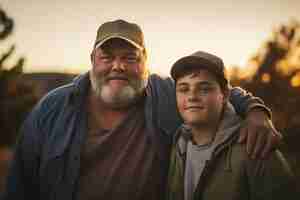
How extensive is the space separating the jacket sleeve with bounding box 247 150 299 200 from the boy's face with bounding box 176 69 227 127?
0.40 meters

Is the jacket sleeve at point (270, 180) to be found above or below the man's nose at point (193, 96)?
below

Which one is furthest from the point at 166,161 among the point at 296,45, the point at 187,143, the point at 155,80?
the point at 296,45

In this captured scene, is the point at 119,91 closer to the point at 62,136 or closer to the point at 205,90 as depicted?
the point at 62,136

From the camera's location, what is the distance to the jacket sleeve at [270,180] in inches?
88.0

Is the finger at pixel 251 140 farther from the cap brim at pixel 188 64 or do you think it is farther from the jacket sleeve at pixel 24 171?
the jacket sleeve at pixel 24 171

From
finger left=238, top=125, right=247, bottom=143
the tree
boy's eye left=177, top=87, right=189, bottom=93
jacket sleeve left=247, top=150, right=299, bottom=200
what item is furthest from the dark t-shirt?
the tree

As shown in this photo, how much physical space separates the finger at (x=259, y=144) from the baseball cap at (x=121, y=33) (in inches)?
52.0

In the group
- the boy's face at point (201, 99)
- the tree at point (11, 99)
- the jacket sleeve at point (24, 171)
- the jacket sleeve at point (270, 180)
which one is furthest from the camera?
the tree at point (11, 99)

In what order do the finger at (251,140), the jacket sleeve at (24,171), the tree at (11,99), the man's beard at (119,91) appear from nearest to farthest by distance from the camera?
1. the finger at (251,140)
2. the man's beard at (119,91)
3. the jacket sleeve at (24,171)
4. the tree at (11,99)

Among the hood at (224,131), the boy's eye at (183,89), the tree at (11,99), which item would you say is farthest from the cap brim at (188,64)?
the tree at (11,99)

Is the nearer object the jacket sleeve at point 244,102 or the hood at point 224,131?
the hood at point 224,131

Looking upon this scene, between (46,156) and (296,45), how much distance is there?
18.2 metres

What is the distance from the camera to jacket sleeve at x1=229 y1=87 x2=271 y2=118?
8.98ft

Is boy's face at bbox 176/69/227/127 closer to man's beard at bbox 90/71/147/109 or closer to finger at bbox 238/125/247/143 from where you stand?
finger at bbox 238/125/247/143
